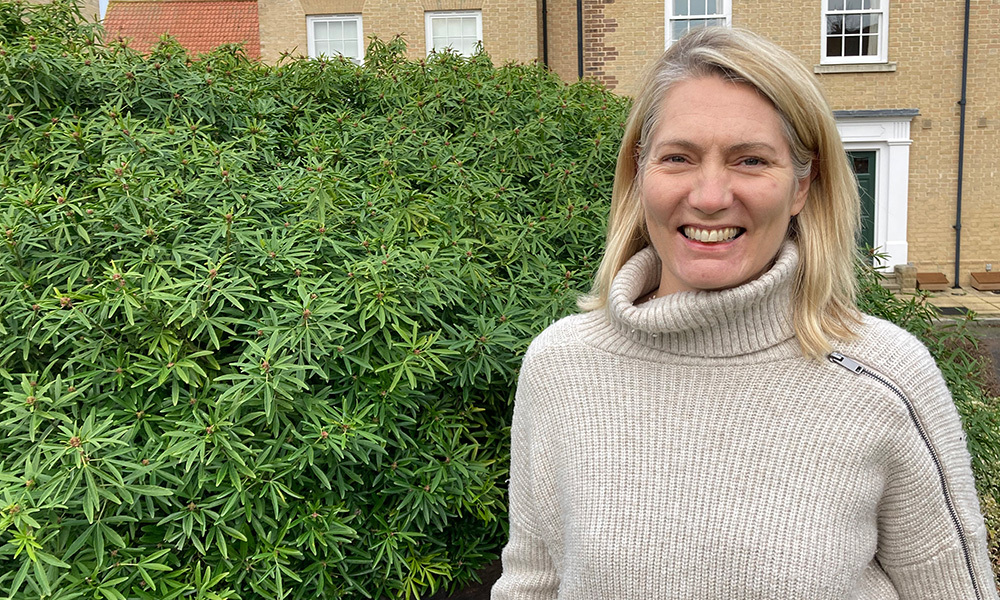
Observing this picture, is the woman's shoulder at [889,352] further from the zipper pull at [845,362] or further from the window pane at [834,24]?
the window pane at [834,24]

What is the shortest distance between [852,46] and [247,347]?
15.9 m

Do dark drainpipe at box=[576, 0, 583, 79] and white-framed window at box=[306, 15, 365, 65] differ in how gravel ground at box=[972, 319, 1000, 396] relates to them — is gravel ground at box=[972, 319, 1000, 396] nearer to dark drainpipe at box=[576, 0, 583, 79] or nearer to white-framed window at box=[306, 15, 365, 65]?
dark drainpipe at box=[576, 0, 583, 79]

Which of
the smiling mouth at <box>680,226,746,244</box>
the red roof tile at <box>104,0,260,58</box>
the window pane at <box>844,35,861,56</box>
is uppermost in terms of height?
the red roof tile at <box>104,0,260,58</box>

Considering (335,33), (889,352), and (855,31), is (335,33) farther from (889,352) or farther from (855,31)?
(889,352)

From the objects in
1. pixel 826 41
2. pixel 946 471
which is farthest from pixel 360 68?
pixel 826 41

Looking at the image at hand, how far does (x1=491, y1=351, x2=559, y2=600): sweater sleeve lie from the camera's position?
175 cm

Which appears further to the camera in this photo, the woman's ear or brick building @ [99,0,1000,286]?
brick building @ [99,0,1000,286]

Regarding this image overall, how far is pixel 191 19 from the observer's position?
20.0 metres

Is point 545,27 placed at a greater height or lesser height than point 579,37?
greater

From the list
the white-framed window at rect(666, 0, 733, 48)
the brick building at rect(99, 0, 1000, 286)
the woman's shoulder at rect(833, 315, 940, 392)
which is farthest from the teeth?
the white-framed window at rect(666, 0, 733, 48)

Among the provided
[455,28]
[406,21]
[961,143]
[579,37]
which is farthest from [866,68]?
[406,21]

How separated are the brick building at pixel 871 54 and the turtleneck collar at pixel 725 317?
14.0m

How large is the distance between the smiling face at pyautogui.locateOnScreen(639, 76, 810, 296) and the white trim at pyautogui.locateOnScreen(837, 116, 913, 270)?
15.2m

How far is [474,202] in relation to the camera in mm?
3615
